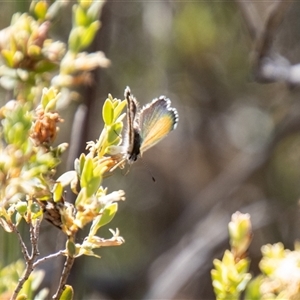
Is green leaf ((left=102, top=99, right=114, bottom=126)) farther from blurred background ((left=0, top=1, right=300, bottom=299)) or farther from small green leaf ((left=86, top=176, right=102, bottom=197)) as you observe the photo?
blurred background ((left=0, top=1, right=300, bottom=299))

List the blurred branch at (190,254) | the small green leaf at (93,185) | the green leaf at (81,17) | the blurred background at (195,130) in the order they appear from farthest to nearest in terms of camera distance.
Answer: the blurred background at (195,130) → the blurred branch at (190,254) → the green leaf at (81,17) → the small green leaf at (93,185)

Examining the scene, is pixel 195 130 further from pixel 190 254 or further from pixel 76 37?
pixel 76 37

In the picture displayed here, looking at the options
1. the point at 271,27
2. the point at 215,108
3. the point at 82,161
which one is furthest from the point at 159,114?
the point at 215,108

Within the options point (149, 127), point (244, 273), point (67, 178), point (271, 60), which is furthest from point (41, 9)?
point (271, 60)

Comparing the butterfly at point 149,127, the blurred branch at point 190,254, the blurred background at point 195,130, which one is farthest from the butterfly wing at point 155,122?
the blurred background at point 195,130

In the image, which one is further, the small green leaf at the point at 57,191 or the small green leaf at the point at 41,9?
the small green leaf at the point at 41,9

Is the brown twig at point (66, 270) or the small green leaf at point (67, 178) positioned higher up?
the small green leaf at point (67, 178)

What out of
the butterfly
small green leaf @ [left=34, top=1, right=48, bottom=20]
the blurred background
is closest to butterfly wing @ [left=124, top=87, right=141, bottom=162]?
the butterfly

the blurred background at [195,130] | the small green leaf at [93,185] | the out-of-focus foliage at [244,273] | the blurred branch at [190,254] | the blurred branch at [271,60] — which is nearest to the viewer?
the small green leaf at [93,185]

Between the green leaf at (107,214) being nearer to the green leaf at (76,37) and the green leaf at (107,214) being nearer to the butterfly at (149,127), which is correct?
the butterfly at (149,127)
